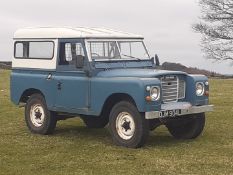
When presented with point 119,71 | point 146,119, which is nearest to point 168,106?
point 146,119

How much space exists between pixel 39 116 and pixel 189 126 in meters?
3.39

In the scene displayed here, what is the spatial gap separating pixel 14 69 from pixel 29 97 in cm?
80

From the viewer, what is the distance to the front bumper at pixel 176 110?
10.1 m

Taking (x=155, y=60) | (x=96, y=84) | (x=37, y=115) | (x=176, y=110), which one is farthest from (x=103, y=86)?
(x=37, y=115)

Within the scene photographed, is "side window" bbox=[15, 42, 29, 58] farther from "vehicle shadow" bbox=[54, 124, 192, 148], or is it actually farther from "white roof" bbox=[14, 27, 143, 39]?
"vehicle shadow" bbox=[54, 124, 192, 148]

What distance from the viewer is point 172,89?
10.9 metres

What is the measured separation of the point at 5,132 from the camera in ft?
41.8

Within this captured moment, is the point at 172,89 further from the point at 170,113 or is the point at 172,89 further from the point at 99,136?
the point at 99,136

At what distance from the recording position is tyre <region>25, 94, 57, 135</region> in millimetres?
12312

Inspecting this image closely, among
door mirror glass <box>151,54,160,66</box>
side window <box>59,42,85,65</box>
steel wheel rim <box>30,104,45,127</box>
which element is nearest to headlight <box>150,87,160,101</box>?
side window <box>59,42,85,65</box>

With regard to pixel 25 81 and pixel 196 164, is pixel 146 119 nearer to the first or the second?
pixel 196 164

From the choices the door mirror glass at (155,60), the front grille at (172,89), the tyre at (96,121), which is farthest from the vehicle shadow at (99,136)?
the door mirror glass at (155,60)

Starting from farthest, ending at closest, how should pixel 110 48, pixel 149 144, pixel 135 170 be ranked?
pixel 110 48, pixel 149 144, pixel 135 170

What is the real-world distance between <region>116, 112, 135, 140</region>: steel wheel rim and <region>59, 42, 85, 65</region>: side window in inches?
68.6
